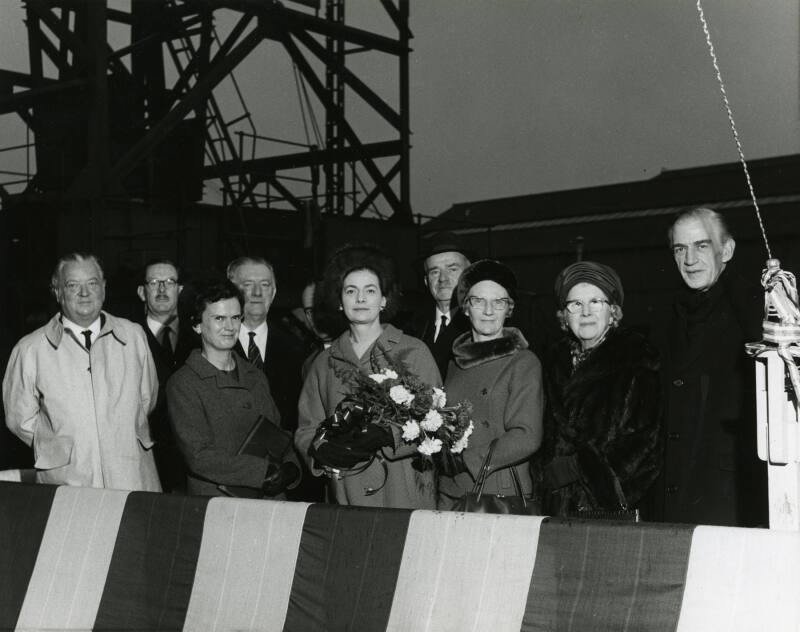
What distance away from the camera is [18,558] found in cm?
458

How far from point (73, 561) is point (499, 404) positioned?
6.42 feet

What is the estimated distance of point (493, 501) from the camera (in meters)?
4.24

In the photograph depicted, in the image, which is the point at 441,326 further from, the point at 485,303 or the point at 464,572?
the point at 464,572

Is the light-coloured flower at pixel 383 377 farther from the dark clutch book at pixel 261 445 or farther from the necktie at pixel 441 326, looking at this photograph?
the necktie at pixel 441 326

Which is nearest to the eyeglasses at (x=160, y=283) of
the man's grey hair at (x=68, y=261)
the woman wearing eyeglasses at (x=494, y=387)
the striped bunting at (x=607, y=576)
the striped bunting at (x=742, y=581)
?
the man's grey hair at (x=68, y=261)

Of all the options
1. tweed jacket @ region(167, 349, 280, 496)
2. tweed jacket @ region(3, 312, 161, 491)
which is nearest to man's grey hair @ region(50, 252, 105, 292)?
tweed jacket @ region(3, 312, 161, 491)

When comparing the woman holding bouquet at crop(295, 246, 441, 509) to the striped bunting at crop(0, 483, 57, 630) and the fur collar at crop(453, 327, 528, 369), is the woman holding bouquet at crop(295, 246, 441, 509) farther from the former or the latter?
the striped bunting at crop(0, 483, 57, 630)

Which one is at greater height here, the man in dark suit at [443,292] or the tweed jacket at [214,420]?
the man in dark suit at [443,292]

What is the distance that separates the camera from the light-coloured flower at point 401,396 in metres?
4.11

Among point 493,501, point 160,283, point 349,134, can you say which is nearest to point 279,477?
point 493,501

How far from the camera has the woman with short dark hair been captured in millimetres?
4707

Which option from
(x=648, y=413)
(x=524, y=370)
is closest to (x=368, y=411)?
(x=524, y=370)

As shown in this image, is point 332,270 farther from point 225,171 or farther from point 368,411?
point 225,171

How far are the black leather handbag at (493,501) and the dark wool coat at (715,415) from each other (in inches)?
22.0
